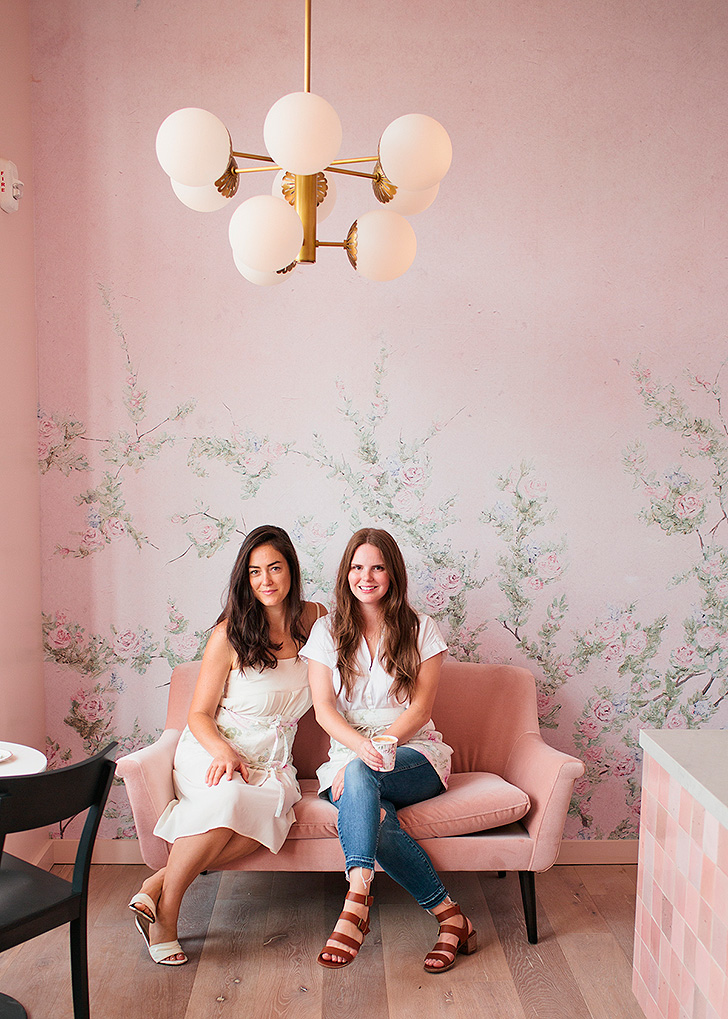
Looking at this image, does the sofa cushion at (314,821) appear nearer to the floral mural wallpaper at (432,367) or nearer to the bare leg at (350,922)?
the bare leg at (350,922)

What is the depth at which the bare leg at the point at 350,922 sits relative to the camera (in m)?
2.30

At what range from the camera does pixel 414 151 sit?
1.50 m

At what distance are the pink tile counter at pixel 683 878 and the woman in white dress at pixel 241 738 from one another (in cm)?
106

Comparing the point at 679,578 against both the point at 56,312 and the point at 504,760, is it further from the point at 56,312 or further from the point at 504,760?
the point at 56,312

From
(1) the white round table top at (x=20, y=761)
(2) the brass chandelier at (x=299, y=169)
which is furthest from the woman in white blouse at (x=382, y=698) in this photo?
(2) the brass chandelier at (x=299, y=169)

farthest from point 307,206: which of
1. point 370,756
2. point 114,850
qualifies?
point 114,850

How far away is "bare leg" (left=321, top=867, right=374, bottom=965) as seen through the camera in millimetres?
2301

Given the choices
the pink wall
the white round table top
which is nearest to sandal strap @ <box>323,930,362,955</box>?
the white round table top

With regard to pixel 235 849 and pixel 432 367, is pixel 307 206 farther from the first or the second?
pixel 235 849

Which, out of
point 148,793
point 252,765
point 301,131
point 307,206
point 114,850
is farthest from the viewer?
point 114,850

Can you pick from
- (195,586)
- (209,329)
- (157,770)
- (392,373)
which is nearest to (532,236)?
(392,373)

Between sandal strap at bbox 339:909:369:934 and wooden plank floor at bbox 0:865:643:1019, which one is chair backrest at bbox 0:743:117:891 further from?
sandal strap at bbox 339:909:369:934

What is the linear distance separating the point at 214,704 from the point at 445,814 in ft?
2.50

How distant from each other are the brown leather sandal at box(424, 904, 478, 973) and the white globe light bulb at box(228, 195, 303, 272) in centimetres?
185
